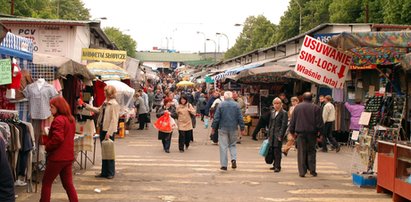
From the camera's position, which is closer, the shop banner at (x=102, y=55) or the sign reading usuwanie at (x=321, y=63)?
the sign reading usuwanie at (x=321, y=63)

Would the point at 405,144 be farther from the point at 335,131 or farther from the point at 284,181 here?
the point at 335,131

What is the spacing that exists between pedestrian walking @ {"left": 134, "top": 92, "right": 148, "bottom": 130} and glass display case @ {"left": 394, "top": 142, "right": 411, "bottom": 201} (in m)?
15.1

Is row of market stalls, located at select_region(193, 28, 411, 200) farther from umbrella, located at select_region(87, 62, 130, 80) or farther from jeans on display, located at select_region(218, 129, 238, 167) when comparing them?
umbrella, located at select_region(87, 62, 130, 80)

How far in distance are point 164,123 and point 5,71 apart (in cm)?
733

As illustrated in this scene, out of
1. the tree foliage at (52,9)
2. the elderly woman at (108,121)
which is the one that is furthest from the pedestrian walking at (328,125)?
the tree foliage at (52,9)

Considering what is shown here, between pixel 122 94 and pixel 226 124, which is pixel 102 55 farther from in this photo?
pixel 226 124

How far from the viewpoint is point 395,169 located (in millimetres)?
9234

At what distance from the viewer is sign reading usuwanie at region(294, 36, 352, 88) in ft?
34.5

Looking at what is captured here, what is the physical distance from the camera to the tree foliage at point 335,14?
125ft

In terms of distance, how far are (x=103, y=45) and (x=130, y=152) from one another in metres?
20.0

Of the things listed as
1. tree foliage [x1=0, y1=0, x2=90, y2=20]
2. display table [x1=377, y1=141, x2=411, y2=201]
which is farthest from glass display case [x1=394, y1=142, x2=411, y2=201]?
tree foliage [x1=0, y1=0, x2=90, y2=20]

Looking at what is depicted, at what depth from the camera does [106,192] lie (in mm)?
9531

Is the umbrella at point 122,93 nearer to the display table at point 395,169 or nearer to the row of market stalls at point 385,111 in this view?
the row of market stalls at point 385,111

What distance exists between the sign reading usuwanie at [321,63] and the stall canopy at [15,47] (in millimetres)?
5063
